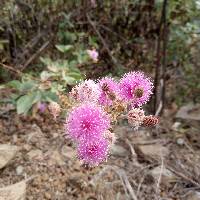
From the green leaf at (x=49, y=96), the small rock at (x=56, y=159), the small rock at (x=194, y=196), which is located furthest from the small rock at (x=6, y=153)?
the small rock at (x=194, y=196)

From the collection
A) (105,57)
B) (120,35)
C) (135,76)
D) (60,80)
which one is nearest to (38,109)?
(60,80)

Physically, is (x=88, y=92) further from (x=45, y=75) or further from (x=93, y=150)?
(x=45, y=75)

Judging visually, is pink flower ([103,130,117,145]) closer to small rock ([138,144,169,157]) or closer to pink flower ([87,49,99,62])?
small rock ([138,144,169,157])

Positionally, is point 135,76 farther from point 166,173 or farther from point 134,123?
point 166,173

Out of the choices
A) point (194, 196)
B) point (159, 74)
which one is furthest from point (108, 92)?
point (159, 74)

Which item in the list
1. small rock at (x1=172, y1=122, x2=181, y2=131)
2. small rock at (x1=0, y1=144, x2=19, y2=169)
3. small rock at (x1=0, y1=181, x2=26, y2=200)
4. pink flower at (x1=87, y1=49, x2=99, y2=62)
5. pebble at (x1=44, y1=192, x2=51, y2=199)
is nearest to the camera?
small rock at (x1=0, y1=181, x2=26, y2=200)

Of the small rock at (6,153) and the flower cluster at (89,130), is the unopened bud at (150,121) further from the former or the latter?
the small rock at (6,153)

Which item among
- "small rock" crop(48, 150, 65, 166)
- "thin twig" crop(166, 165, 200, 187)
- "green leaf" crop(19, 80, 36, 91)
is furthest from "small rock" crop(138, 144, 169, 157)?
"green leaf" crop(19, 80, 36, 91)

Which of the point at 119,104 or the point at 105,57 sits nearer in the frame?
the point at 119,104
